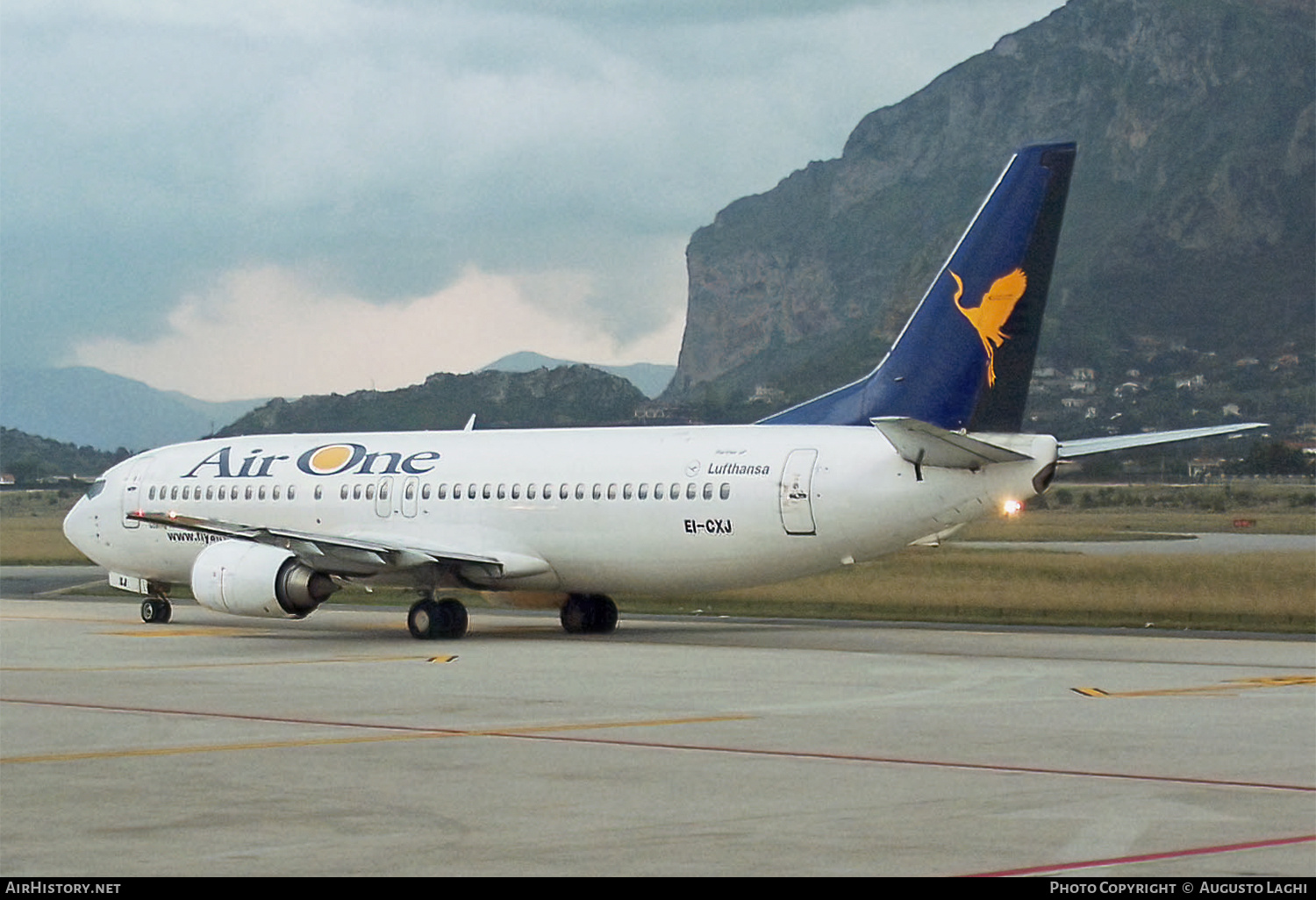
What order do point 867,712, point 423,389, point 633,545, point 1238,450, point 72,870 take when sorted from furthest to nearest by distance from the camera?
point 1238,450 → point 423,389 → point 633,545 → point 867,712 → point 72,870

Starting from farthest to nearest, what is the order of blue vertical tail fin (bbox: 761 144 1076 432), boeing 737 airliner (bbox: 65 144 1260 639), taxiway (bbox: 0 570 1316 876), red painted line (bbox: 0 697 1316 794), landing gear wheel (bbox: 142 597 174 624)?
landing gear wheel (bbox: 142 597 174 624), blue vertical tail fin (bbox: 761 144 1076 432), boeing 737 airliner (bbox: 65 144 1260 639), red painted line (bbox: 0 697 1316 794), taxiway (bbox: 0 570 1316 876)

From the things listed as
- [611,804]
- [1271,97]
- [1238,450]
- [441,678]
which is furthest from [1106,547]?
[1271,97]

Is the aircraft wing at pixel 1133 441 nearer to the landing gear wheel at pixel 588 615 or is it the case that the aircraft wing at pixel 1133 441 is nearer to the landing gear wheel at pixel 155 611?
the landing gear wheel at pixel 588 615

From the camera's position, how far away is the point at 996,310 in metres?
28.1

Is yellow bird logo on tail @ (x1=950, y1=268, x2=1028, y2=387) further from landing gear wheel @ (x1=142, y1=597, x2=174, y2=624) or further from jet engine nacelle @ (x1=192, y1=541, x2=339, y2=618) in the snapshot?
landing gear wheel @ (x1=142, y1=597, x2=174, y2=624)

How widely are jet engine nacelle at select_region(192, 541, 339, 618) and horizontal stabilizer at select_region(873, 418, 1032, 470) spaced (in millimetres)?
9999

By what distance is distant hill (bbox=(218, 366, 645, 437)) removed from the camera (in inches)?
3506

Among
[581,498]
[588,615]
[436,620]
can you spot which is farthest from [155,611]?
[581,498]

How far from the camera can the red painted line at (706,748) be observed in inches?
546

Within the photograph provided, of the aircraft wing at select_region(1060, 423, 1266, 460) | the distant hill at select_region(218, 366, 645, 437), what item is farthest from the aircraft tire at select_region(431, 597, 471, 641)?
the distant hill at select_region(218, 366, 645, 437)

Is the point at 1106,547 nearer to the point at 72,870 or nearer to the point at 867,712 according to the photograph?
the point at 867,712

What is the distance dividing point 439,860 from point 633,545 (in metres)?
19.8

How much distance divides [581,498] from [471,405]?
63.2 meters

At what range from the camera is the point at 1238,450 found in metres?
134
